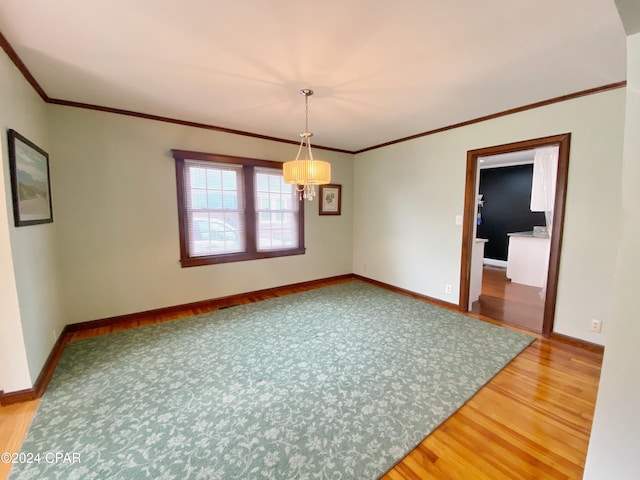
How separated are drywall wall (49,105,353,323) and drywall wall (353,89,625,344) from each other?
90.2 inches

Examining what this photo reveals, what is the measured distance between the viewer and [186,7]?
1.50 meters

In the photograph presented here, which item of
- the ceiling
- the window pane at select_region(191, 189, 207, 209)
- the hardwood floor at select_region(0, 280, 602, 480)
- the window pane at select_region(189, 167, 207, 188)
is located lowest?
the hardwood floor at select_region(0, 280, 602, 480)

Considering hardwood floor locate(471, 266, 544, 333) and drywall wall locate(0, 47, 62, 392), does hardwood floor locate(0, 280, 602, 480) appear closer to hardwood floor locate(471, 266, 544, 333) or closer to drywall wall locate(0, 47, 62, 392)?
drywall wall locate(0, 47, 62, 392)

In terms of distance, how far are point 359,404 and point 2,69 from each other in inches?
130

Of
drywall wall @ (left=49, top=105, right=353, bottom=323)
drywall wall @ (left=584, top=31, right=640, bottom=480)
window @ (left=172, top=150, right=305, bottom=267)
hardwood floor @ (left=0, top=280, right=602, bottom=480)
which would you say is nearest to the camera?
drywall wall @ (left=584, top=31, right=640, bottom=480)

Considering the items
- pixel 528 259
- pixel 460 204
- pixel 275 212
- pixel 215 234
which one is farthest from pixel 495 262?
pixel 215 234

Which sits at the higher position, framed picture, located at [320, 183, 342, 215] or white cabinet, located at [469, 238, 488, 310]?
framed picture, located at [320, 183, 342, 215]

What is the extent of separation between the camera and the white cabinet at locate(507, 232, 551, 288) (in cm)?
477

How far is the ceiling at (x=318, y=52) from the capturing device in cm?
152

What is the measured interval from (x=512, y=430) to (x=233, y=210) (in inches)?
143

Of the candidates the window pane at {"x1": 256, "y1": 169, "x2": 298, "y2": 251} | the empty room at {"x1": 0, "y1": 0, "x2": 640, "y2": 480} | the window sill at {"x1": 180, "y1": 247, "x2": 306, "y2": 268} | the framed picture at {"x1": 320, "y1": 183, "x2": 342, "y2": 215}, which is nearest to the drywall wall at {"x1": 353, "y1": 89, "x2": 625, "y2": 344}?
the empty room at {"x1": 0, "y1": 0, "x2": 640, "y2": 480}

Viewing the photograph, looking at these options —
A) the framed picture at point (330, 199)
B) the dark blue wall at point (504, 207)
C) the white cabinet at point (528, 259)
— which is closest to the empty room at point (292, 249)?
the framed picture at point (330, 199)

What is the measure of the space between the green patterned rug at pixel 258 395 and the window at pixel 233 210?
1035 millimetres

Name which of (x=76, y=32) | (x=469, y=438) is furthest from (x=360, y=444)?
(x=76, y=32)
